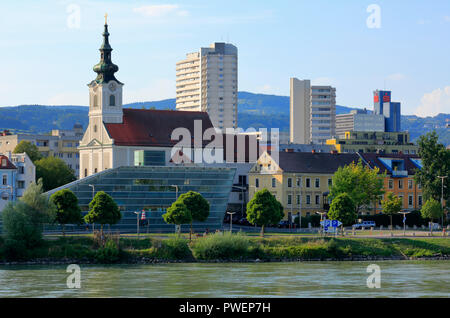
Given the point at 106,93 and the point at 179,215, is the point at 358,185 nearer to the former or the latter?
the point at 179,215

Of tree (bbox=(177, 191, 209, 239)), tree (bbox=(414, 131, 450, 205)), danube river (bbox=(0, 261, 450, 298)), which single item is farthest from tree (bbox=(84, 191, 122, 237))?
tree (bbox=(414, 131, 450, 205))

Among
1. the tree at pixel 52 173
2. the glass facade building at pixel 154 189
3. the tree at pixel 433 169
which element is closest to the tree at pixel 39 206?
the glass facade building at pixel 154 189

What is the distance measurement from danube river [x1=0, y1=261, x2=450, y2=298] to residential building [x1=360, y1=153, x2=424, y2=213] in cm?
4412

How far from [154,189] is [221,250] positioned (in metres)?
22.4

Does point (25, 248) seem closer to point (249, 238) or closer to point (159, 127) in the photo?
point (249, 238)

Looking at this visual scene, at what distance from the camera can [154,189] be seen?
339 feet

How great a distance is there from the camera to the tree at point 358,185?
11162cm

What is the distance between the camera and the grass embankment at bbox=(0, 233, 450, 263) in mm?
80438

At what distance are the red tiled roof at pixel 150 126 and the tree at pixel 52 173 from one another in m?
10.1

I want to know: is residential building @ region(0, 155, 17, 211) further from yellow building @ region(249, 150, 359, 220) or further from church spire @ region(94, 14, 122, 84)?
yellow building @ region(249, 150, 359, 220)

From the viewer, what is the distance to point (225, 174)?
353 ft

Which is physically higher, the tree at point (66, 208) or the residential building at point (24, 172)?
the residential building at point (24, 172)

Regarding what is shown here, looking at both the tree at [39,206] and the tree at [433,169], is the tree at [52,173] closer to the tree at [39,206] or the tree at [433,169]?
the tree at [39,206]

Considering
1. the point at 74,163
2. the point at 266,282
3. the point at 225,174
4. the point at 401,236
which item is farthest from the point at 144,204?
the point at 74,163
